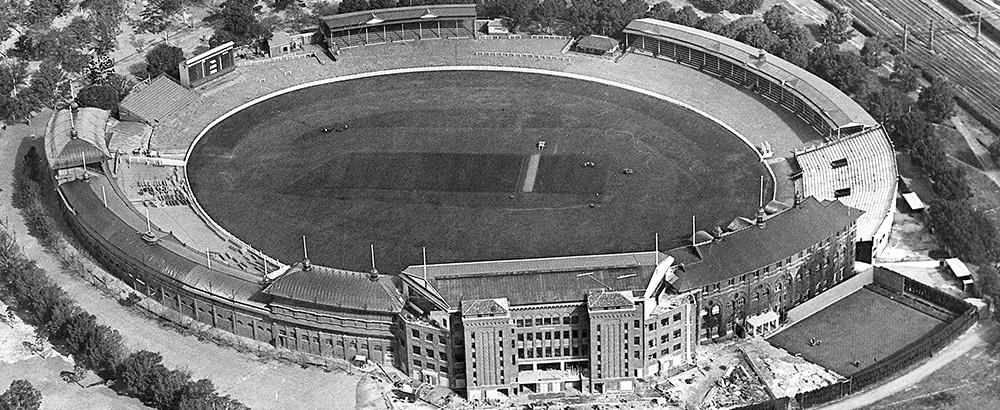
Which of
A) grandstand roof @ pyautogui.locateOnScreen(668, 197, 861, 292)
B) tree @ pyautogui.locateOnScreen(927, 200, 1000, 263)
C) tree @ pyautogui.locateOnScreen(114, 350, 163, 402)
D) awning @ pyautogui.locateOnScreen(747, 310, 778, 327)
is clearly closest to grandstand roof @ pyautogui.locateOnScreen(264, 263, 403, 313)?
tree @ pyautogui.locateOnScreen(114, 350, 163, 402)

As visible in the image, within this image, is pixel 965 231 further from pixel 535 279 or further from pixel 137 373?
pixel 137 373

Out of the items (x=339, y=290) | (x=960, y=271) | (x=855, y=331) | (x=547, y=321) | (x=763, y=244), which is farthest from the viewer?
(x=960, y=271)

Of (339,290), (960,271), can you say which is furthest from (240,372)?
(960,271)

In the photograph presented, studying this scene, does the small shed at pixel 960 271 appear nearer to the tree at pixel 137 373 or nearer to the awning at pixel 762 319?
the awning at pixel 762 319

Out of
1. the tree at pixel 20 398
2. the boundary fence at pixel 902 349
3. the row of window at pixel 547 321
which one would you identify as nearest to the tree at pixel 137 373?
the tree at pixel 20 398

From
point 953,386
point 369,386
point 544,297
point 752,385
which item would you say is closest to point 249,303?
point 369,386

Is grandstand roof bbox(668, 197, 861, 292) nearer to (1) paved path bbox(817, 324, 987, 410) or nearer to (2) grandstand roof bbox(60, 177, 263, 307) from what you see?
(1) paved path bbox(817, 324, 987, 410)

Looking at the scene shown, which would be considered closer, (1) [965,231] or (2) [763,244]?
(2) [763,244]
